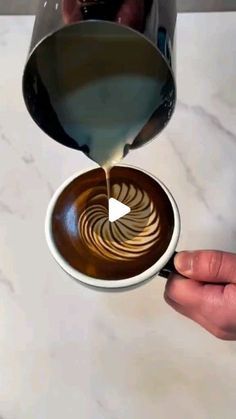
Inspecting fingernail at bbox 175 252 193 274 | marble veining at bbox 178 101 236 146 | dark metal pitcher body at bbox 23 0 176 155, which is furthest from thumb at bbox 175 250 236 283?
marble veining at bbox 178 101 236 146


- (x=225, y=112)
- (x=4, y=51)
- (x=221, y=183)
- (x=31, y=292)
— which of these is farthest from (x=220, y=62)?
(x=31, y=292)

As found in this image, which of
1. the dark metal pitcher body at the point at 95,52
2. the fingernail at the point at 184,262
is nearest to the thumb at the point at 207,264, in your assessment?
the fingernail at the point at 184,262

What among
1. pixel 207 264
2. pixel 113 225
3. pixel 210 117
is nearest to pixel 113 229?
pixel 113 225

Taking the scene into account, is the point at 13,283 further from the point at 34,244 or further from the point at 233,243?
the point at 233,243

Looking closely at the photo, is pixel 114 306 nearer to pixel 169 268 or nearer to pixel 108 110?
pixel 169 268

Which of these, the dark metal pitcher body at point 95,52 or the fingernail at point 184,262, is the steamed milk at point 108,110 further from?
the fingernail at point 184,262
